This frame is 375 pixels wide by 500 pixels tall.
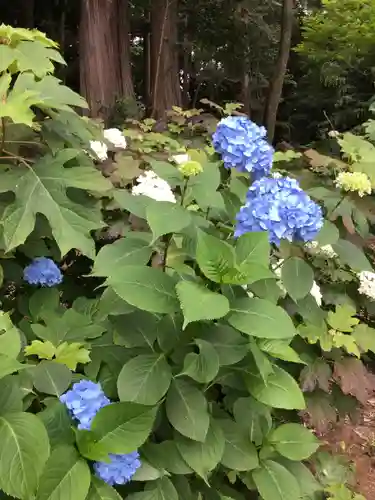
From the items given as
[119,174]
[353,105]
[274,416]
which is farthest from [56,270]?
[353,105]

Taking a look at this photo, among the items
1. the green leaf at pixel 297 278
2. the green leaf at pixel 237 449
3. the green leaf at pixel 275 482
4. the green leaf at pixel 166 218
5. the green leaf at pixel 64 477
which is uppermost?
the green leaf at pixel 166 218

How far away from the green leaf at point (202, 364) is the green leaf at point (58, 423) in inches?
10.2

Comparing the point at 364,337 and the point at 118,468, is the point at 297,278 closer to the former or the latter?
the point at 364,337

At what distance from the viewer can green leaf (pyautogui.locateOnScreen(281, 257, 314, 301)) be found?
1545 millimetres

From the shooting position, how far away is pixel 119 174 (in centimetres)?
210

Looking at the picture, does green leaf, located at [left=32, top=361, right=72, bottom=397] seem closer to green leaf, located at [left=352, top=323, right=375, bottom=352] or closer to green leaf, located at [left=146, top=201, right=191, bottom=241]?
green leaf, located at [left=146, top=201, right=191, bottom=241]

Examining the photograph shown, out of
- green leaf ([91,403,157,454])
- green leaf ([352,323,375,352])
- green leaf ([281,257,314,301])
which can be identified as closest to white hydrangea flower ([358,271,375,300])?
green leaf ([352,323,375,352])

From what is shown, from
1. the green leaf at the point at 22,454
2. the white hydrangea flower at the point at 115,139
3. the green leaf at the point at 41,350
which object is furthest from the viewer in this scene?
the white hydrangea flower at the point at 115,139

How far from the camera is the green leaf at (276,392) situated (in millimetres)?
1284

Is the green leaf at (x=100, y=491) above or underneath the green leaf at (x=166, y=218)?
underneath

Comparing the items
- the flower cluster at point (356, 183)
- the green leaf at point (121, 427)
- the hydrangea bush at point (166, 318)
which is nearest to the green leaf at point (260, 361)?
the hydrangea bush at point (166, 318)

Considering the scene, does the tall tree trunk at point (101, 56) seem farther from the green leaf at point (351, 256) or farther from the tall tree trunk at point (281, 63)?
the green leaf at point (351, 256)

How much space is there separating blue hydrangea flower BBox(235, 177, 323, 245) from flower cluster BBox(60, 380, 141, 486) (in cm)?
52

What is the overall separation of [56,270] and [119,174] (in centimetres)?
50
